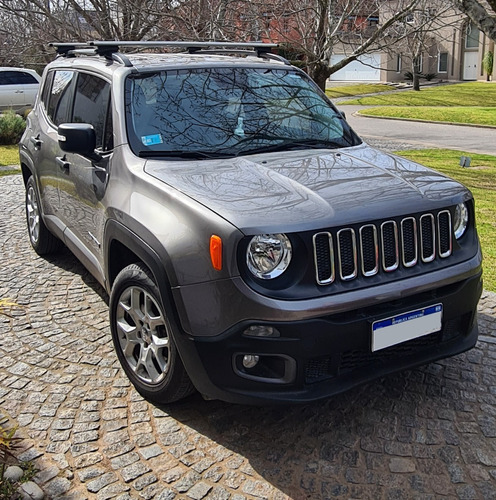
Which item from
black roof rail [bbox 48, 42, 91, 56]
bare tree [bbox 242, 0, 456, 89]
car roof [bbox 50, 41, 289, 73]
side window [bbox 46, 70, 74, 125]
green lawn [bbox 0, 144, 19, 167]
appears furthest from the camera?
green lawn [bbox 0, 144, 19, 167]

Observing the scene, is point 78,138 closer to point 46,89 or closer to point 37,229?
point 46,89

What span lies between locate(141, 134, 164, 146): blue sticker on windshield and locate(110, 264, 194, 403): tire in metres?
0.83

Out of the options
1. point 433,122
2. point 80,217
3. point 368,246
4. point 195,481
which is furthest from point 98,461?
point 433,122

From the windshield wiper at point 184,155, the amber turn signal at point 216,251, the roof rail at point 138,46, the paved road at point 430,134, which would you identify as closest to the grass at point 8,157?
the roof rail at point 138,46

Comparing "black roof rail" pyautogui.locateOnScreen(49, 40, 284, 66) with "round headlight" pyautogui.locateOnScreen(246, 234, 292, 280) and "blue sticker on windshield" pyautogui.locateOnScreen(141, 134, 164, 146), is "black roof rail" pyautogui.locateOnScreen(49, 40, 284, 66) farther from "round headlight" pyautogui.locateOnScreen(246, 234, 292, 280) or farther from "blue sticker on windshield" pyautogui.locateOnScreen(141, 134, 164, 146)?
"round headlight" pyautogui.locateOnScreen(246, 234, 292, 280)

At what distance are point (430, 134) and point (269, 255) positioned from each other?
1807cm

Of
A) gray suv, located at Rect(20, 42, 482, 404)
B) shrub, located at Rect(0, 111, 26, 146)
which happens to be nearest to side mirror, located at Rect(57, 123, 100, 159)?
gray suv, located at Rect(20, 42, 482, 404)

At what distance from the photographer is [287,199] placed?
10.5 feet

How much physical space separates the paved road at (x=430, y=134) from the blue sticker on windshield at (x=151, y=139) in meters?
12.6

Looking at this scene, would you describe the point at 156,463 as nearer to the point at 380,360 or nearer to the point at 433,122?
the point at 380,360

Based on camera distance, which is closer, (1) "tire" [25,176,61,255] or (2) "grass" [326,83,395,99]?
(1) "tire" [25,176,61,255]

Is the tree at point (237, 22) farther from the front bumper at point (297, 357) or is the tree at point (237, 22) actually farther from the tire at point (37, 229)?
the front bumper at point (297, 357)

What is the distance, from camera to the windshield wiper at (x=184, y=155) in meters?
3.86

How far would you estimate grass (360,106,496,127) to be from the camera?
76.3ft
